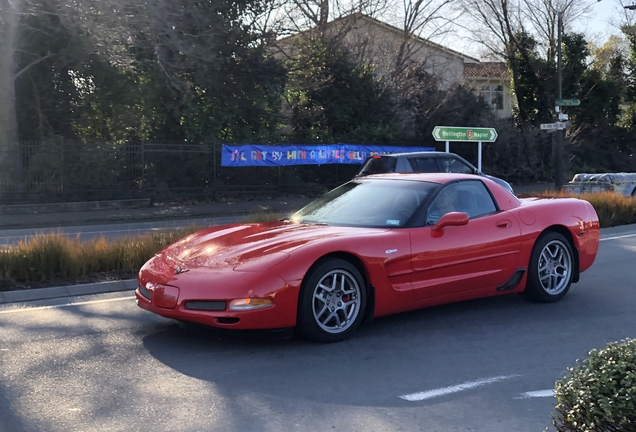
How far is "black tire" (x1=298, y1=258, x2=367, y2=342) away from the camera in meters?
6.08

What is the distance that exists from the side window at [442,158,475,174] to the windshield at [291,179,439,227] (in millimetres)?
9814

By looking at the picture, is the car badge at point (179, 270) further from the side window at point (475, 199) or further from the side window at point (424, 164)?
the side window at point (424, 164)

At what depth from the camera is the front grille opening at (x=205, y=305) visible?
5.88m

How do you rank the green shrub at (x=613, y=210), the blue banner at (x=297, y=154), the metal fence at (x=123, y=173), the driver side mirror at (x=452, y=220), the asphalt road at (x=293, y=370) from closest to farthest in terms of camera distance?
the asphalt road at (x=293, y=370), the driver side mirror at (x=452, y=220), the green shrub at (x=613, y=210), the metal fence at (x=123, y=173), the blue banner at (x=297, y=154)

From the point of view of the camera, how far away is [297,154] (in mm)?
27578

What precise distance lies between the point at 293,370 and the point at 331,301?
2.79 feet

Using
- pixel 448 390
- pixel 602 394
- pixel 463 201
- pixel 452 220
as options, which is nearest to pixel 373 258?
pixel 452 220

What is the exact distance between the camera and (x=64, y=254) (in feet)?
30.0

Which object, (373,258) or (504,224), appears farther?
(504,224)

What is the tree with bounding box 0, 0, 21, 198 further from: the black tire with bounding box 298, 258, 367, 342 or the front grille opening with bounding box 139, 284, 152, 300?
the black tire with bounding box 298, 258, 367, 342

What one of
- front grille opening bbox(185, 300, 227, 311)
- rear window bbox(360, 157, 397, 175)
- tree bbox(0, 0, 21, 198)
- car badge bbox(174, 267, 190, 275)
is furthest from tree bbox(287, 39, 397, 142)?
front grille opening bbox(185, 300, 227, 311)

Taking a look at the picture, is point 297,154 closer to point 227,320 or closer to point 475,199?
point 475,199

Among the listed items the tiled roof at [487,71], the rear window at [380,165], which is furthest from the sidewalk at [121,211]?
the tiled roof at [487,71]

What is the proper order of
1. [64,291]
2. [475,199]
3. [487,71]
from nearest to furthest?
[475,199]
[64,291]
[487,71]
